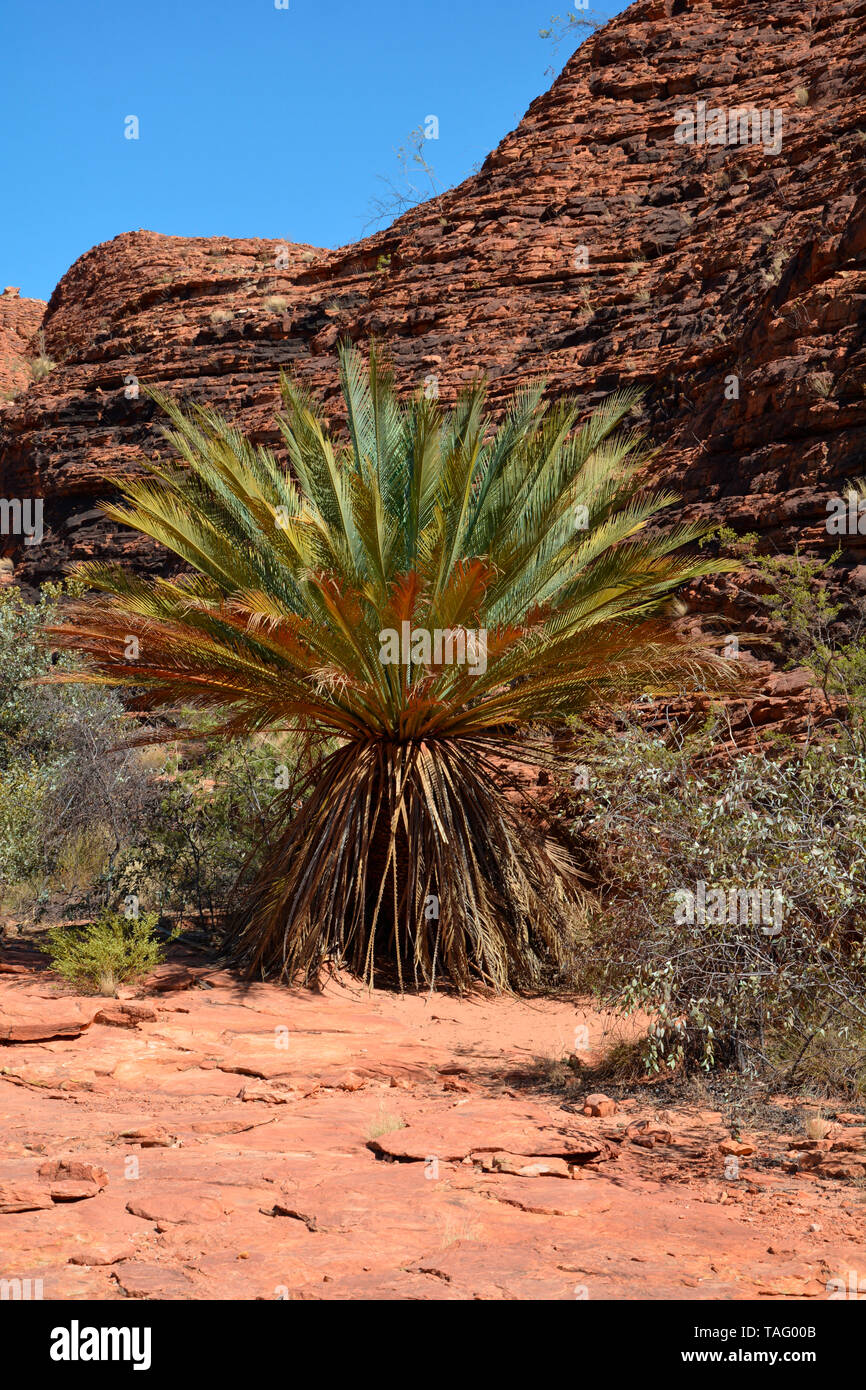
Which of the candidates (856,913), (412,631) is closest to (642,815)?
(856,913)

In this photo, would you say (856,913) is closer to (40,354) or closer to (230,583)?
(230,583)

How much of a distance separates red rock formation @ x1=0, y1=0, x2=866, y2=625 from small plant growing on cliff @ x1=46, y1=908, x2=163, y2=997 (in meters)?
6.56

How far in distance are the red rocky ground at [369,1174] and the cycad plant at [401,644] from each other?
1.28 m

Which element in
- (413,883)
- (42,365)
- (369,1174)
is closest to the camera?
(369,1174)

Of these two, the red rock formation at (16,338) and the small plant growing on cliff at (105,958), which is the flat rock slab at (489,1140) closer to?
the small plant growing on cliff at (105,958)

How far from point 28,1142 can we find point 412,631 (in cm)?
383

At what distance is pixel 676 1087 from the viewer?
5.21 metres

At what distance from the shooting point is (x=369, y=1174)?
4.05 meters

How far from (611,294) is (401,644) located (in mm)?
11279
